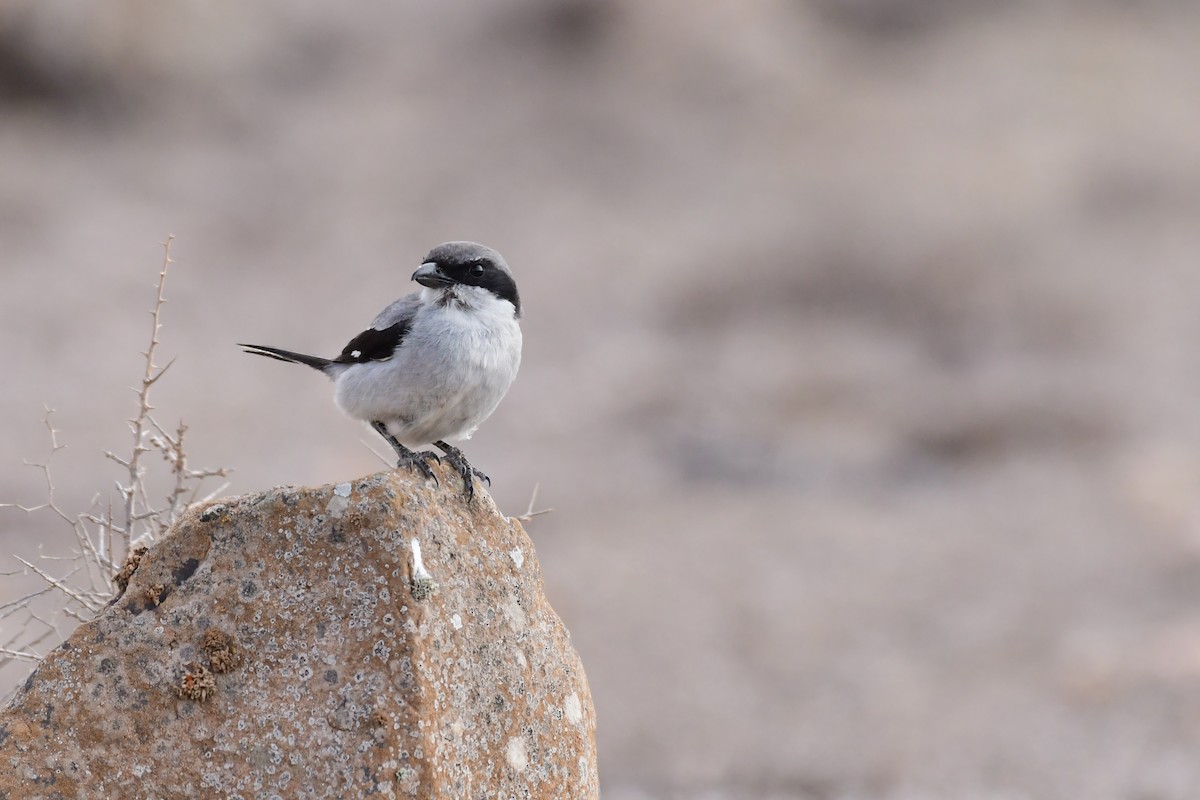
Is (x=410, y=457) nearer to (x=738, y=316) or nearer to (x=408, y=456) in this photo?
(x=408, y=456)

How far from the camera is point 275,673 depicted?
4254 mm

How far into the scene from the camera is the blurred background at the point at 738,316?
12328mm

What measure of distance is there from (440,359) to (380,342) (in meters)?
0.40

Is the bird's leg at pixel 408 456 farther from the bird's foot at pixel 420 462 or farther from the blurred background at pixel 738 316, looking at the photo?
the blurred background at pixel 738 316

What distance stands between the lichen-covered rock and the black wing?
3.31ft

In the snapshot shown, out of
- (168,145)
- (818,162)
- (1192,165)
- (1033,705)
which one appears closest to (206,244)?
(168,145)

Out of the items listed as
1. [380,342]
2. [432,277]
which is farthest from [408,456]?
[432,277]

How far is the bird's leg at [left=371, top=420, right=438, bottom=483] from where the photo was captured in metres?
4.77

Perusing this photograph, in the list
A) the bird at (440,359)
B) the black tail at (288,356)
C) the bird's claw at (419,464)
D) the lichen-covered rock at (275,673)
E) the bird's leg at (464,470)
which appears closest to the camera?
the lichen-covered rock at (275,673)

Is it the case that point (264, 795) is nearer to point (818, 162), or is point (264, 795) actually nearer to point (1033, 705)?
point (1033, 705)

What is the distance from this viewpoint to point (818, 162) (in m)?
25.3

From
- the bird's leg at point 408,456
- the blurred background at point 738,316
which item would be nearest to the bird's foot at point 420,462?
the bird's leg at point 408,456

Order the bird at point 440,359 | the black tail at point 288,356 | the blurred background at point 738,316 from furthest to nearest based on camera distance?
the blurred background at point 738,316, the black tail at point 288,356, the bird at point 440,359

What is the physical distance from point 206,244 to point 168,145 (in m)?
3.85
